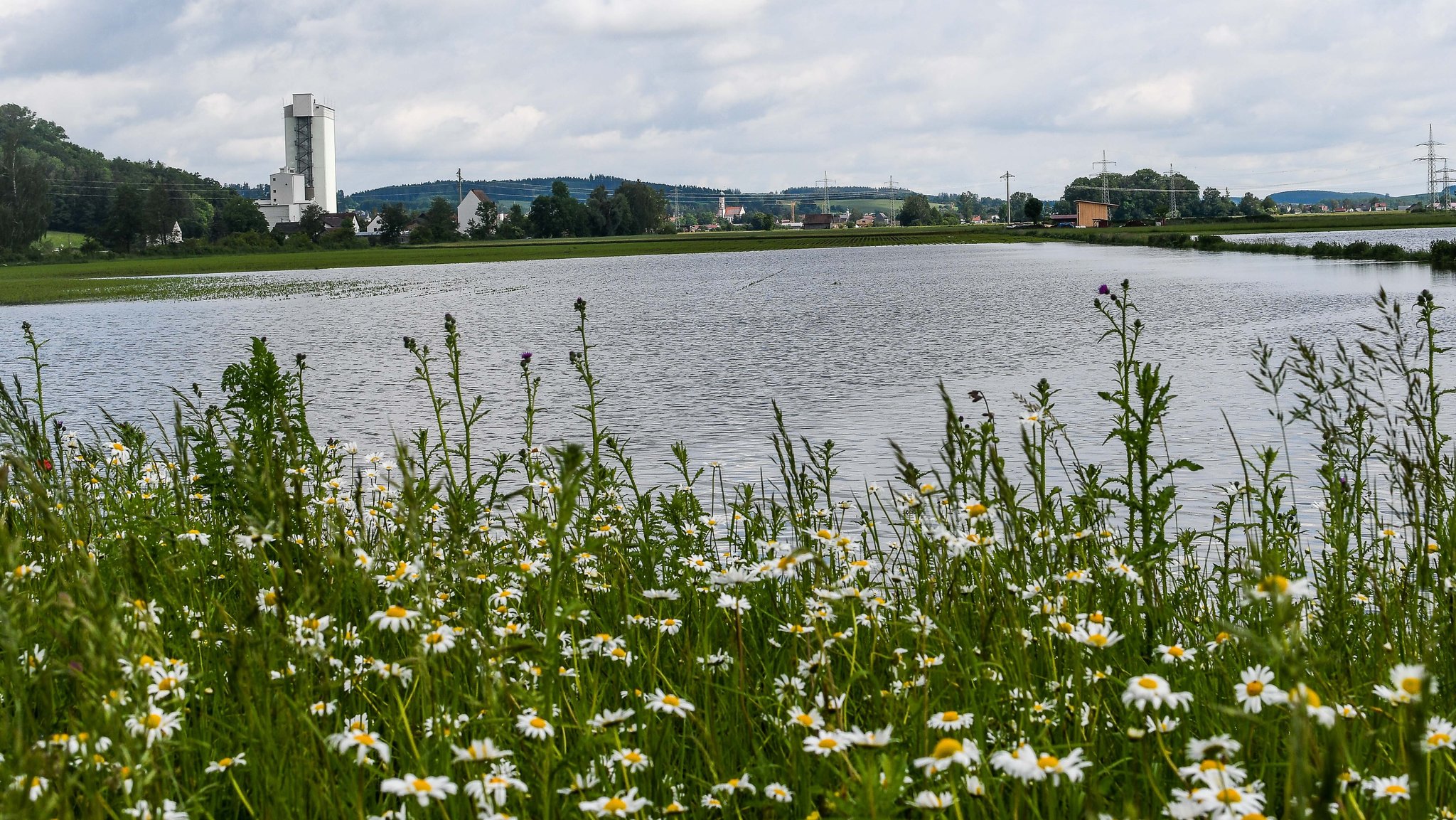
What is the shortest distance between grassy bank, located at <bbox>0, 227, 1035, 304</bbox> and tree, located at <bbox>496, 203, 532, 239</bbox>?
1146 centimetres

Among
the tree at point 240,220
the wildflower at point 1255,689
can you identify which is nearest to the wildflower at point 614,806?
the wildflower at point 1255,689

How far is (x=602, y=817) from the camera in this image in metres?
2.26

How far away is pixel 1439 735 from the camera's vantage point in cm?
251

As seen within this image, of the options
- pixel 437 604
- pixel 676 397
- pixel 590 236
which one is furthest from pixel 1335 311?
pixel 590 236

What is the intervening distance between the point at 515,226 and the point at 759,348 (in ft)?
560

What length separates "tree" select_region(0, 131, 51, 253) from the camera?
4528 inches

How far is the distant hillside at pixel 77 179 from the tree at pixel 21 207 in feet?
82.6

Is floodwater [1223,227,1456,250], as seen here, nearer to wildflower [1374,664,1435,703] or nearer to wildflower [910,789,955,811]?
wildflower [1374,664,1435,703]

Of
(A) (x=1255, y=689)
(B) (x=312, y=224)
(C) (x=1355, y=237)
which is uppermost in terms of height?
(B) (x=312, y=224)

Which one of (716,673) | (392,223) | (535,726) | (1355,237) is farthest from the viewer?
(392,223)

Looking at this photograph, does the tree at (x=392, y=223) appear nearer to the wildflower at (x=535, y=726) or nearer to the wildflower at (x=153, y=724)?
the wildflower at (x=153, y=724)

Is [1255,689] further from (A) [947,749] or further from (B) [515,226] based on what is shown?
(B) [515,226]

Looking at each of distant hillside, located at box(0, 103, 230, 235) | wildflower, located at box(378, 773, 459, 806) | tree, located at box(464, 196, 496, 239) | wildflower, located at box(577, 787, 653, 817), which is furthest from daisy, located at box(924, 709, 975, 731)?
tree, located at box(464, 196, 496, 239)

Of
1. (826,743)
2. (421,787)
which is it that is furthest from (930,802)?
(421,787)
